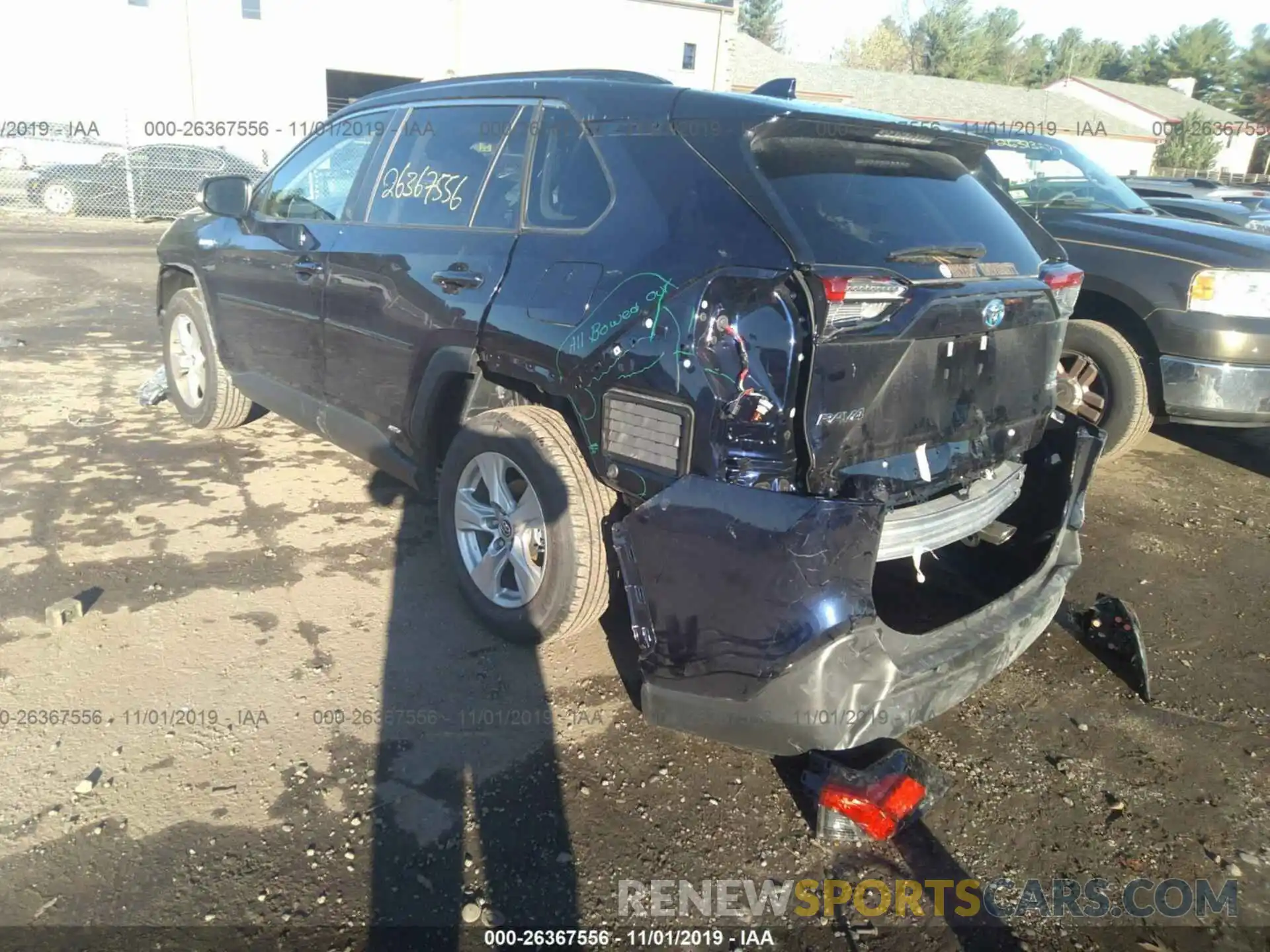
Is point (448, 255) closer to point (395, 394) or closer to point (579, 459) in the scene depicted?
point (395, 394)

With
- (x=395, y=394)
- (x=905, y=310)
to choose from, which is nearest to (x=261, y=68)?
(x=395, y=394)

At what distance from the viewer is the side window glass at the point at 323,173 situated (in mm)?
4281

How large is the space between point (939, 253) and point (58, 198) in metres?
19.9

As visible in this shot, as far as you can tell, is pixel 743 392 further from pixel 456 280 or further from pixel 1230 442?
pixel 1230 442

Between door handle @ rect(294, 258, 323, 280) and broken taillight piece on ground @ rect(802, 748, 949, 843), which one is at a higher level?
door handle @ rect(294, 258, 323, 280)

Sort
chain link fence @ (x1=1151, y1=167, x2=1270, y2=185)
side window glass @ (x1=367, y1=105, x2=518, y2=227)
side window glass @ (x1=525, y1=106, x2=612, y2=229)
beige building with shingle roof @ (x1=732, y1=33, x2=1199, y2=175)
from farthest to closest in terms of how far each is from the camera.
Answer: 1. beige building with shingle roof @ (x1=732, y1=33, x2=1199, y2=175)
2. chain link fence @ (x1=1151, y1=167, x2=1270, y2=185)
3. side window glass @ (x1=367, y1=105, x2=518, y2=227)
4. side window glass @ (x1=525, y1=106, x2=612, y2=229)

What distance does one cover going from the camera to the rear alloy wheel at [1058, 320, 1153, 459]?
5.46 m

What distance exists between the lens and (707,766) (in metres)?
2.92

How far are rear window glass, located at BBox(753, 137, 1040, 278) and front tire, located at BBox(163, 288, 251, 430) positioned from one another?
381 centimetres

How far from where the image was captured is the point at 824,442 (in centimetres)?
248

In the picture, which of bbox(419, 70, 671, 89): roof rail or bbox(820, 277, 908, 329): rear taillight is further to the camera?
bbox(419, 70, 671, 89): roof rail

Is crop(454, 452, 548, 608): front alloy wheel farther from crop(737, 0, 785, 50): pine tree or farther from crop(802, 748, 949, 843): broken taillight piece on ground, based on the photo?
crop(737, 0, 785, 50): pine tree

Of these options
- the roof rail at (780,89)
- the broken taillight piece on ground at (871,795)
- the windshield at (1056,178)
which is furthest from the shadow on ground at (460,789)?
the windshield at (1056,178)

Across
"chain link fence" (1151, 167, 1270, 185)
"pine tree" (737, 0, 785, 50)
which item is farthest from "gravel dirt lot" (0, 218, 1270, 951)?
"pine tree" (737, 0, 785, 50)
